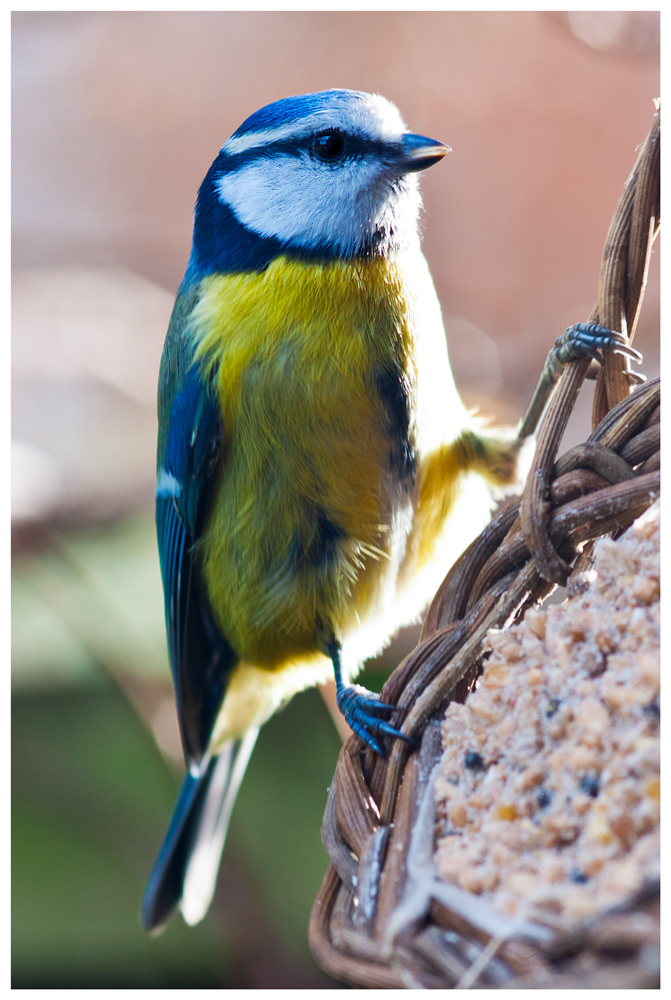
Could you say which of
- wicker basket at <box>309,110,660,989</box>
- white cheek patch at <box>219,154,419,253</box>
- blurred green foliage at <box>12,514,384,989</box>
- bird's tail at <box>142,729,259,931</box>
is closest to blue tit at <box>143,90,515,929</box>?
white cheek patch at <box>219,154,419,253</box>

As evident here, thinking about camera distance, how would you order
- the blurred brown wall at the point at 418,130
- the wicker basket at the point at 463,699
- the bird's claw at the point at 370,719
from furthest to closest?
1. the blurred brown wall at the point at 418,130
2. the bird's claw at the point at 370,719
3. the wicker basket at the point at 463,699

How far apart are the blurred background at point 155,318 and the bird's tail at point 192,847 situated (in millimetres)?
246

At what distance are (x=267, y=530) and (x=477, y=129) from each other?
1.88 metres

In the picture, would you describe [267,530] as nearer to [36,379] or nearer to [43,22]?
[36,379]

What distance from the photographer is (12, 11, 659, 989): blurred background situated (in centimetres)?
167

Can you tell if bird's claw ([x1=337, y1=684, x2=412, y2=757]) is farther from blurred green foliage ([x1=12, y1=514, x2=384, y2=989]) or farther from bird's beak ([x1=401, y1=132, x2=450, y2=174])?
blurred green foliage ([x1=12, y1=514, x2=384, y2=989])

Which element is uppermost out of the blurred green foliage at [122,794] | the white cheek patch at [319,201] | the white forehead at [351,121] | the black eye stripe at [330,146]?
the white forehead at [351,121]

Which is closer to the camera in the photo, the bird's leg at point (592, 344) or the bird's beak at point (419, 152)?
the bird's leg at point (592, 344)

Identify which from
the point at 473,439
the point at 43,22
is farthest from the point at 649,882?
the point at 43,22

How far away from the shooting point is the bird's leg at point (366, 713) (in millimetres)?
688

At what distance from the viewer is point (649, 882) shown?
438 mm

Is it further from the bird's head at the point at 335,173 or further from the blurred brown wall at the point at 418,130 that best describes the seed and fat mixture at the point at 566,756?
the blurred brown wall at the point at 418,130

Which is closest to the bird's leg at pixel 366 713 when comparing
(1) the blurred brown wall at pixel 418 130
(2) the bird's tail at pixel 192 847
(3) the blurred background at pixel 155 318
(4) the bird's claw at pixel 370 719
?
(4) the bird's claw at pixel 370 719

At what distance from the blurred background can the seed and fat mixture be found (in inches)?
39.5
